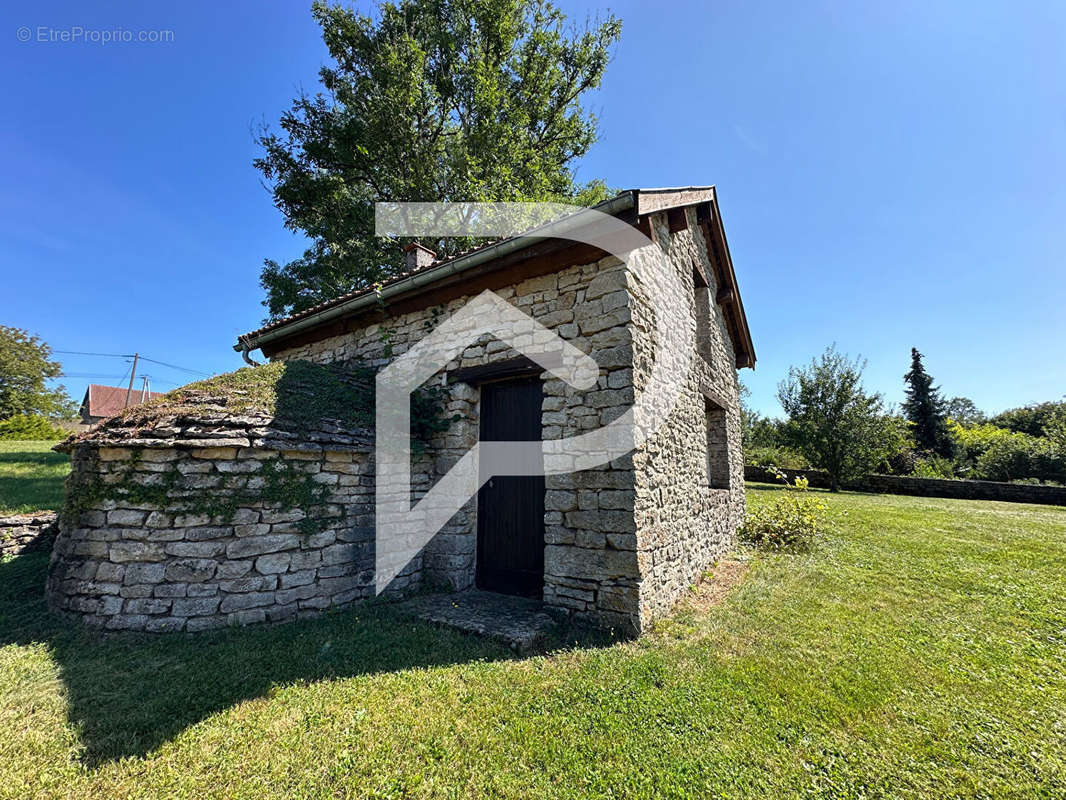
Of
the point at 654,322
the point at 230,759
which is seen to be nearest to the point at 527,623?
the point at 230,759

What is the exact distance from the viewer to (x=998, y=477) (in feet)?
56.2

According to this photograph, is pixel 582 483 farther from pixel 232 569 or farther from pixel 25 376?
pixel 25 376

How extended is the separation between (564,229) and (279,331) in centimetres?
548

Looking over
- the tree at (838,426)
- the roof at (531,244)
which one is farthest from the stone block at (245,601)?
the tree at (838,426)

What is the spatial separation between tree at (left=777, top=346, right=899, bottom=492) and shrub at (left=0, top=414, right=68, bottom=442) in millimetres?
32208

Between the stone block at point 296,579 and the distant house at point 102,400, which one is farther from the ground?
the distant house at point 102,400

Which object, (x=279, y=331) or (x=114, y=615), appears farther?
(x=279, y=331)

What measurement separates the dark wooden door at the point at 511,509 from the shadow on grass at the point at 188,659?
1.14 m

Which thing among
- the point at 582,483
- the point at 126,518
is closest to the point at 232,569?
the point at 126,518

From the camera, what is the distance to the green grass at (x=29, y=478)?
7.20 m

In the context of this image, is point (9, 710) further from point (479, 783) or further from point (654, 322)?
point (654, 322)

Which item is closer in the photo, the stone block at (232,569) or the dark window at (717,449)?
the stone block at (232,569)

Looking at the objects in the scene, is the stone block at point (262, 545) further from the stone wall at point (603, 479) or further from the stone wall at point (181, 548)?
the stone wall at point (603, 479)

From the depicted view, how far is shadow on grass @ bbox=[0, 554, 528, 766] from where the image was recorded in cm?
245
